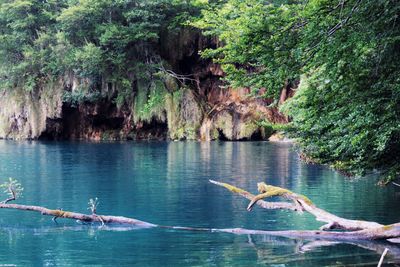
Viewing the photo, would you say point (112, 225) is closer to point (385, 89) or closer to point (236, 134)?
point (385, 89)

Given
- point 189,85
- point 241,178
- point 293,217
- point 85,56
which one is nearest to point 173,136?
point 189,85

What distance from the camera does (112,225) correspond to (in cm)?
1536

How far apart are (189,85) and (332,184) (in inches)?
1413

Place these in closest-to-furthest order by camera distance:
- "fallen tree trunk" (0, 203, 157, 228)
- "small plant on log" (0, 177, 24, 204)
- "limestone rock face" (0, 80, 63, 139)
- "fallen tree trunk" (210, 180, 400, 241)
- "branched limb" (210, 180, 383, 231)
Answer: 1. "fallen tree trunk" (210, 180, 400, 241)
2. "branched limb" (210, 180, 383, 231)
3. "fallen tree trunk" (0, 203, 157, 228)
4. "small plant on log" (0, 177, 24, 204)
5. "limestone rock face" (0, 80, 63, 139)

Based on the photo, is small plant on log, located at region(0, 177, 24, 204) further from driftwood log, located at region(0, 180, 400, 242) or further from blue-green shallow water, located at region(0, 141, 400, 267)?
A: blue-green shallow water, located at region(0, 141, 400, 267)

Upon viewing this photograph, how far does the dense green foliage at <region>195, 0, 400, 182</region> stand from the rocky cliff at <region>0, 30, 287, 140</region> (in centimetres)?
4052

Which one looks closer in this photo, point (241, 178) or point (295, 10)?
point (295, 10)

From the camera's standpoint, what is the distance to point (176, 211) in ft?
58.7

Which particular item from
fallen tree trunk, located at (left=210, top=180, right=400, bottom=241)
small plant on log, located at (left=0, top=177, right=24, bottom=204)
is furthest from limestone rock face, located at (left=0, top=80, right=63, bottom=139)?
fallen tree trunk, located at (left=210, top=180, right=400, bottom=241)

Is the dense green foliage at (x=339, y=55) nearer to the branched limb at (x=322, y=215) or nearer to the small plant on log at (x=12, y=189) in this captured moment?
the branched limb at (x=322, y=215)

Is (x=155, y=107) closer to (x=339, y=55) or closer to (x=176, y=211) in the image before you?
(x=176, y=211)

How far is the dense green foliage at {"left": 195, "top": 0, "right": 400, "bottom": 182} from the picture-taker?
39.6ft

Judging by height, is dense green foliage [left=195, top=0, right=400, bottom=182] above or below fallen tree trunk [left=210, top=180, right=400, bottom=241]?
above

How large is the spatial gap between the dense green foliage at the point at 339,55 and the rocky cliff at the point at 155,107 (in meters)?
40.5
